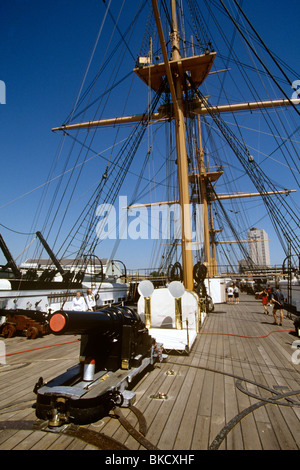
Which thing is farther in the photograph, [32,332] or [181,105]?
[181,105]

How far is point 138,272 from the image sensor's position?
23406 millimetres

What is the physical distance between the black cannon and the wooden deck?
0.65 ft

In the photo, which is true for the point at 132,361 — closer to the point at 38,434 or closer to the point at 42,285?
the point at 38,434

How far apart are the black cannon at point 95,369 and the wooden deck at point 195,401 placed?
0.20m

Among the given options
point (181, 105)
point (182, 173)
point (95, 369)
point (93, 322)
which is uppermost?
point (181, 105)

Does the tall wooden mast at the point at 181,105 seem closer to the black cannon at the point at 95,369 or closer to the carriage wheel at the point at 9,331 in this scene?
the black cannon at the point at 95,369

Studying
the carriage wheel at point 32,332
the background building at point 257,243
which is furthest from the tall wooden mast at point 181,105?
the background building at point 257,243

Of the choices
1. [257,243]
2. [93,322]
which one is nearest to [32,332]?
[93,322]

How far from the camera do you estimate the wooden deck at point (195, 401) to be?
8.59ft

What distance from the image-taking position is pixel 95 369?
3725mm

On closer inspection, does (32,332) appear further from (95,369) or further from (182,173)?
(182,173)

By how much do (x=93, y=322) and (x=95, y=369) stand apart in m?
1.01
